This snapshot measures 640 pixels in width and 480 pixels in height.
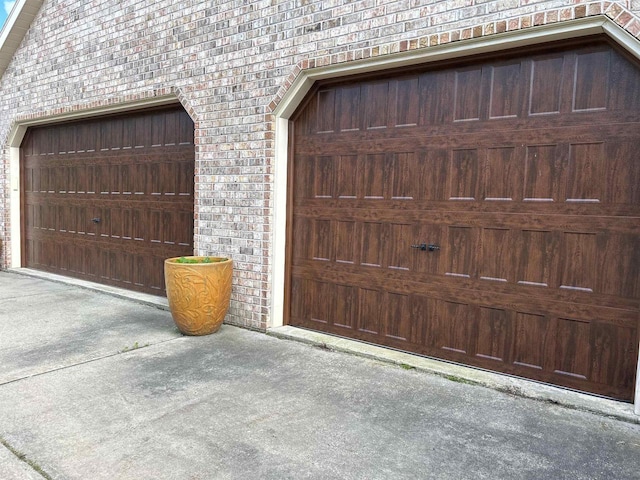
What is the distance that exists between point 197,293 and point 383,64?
2706 mm

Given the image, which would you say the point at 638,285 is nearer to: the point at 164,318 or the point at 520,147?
the point at 520,147

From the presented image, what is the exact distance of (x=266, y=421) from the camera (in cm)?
297

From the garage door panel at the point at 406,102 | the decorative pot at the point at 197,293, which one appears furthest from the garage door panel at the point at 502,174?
the decorative pot at the point at 197,293

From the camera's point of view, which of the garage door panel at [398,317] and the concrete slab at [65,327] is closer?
the concrete slab at [65,327]

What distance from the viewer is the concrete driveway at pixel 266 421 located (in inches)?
97.5

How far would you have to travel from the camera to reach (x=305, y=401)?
10.8ft

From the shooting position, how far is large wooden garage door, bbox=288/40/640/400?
3324 millimetres

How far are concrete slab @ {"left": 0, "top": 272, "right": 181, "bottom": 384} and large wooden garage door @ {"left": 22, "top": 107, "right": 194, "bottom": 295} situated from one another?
679 millimetres

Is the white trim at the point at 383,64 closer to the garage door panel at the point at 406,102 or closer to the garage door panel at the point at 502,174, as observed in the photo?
the garage door panel at the point at 406,102

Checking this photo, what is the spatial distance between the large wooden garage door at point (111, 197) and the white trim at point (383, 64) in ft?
5.30

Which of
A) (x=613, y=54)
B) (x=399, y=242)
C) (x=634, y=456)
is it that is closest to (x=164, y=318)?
(x=399, y=242)

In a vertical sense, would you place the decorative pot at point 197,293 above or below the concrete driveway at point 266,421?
above

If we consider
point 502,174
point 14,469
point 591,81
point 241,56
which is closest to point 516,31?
point 591,81

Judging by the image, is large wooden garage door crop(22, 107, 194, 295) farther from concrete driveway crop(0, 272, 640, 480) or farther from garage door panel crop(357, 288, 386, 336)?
garage door panel crop(357, 288, 386, 336)
